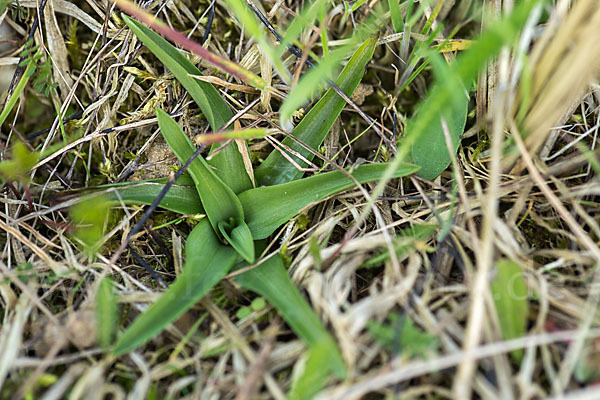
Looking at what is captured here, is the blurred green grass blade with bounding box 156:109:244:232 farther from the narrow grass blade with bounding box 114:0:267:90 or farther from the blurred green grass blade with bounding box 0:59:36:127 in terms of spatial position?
the blurred green grass blade with bounding box 0:59:36:127

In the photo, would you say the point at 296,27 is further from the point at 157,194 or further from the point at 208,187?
the point at 157,194

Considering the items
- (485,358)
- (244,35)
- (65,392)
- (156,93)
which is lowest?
(65,392)

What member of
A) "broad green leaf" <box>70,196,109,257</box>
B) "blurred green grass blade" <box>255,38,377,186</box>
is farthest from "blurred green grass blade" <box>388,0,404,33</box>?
"broad green leaf" <box>70,196,109,257</box>

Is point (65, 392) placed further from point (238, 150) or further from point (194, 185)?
point (238, 150)

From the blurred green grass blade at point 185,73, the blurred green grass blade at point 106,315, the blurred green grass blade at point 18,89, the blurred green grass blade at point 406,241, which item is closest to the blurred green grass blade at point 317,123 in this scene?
the blurred green grass blade at point 185,73

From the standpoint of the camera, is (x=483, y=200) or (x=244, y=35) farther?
(x=244, y=35)

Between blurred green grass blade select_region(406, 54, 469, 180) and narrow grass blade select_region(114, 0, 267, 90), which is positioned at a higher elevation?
narrow grass blade select_region(114, 0, 267, 90)

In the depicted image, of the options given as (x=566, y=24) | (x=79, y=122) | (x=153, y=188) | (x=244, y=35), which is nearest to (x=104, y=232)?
(x=153, y=188)

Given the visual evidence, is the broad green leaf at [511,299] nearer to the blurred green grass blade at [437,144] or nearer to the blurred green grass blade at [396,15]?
the blurred green grass blade at [437,144]

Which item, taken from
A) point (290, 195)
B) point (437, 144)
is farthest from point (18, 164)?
point (437, 144)
